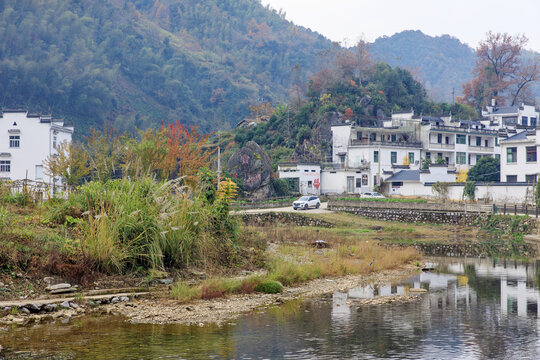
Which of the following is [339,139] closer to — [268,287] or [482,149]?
[482,149]

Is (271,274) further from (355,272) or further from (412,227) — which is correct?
(412,227)

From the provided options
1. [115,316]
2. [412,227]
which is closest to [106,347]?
[115,316]

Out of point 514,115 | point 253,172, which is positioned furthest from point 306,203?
point 514,115

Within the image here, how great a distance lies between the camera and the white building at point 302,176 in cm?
8306

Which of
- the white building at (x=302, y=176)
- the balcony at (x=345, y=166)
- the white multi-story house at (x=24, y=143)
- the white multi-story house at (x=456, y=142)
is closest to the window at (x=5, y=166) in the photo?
the white multi-story house at (x=24, y=143)

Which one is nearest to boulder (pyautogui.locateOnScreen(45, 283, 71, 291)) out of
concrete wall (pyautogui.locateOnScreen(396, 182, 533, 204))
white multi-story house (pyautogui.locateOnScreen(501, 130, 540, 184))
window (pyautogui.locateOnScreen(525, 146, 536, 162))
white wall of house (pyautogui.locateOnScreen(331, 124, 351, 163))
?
concrete wall (pyautogui.locateOnScreen(396, 182, 533, 204))

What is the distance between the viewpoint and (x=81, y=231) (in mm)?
23797

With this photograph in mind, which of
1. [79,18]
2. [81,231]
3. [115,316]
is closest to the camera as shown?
[115,316]

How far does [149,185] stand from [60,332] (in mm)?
9171

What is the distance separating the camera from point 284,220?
2402 inches

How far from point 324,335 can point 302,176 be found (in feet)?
215

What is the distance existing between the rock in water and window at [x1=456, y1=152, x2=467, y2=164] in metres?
32.2

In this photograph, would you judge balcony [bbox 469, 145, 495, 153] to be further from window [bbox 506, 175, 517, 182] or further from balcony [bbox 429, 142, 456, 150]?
window [bbox 506, 175, 517, 182]

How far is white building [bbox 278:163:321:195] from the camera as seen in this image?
8306 cm
